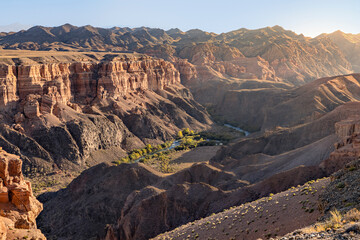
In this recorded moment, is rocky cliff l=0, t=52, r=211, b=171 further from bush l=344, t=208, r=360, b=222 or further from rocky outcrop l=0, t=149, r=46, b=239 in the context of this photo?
bush l=344, t=208, r=360, b=222

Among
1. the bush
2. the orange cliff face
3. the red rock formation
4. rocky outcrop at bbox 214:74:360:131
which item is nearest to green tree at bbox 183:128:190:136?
rocky outcrop at bbox 214:74:360:131

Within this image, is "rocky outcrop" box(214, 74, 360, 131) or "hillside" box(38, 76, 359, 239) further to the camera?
"rocky outcrop" box(214, 74, 360, 131)

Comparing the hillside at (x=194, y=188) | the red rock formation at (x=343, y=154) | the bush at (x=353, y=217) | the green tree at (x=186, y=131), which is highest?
the bush at (x=353, y=217)

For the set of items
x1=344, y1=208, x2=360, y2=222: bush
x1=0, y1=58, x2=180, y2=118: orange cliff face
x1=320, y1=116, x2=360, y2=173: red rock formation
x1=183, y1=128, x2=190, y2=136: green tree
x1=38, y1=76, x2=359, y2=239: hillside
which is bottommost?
x1=183, y1=128, x2=190, y2=136: green tree

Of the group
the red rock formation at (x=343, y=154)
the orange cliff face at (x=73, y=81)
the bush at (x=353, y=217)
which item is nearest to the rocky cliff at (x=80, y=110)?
the orange cliff face at (x=73, y=81)

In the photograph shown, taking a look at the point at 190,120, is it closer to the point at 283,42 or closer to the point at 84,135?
the point at 84,135

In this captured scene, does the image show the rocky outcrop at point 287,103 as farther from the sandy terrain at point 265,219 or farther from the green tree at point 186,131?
the sandy terrain at point 265,219

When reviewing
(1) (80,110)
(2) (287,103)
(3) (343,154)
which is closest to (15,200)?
(3) (343,154)

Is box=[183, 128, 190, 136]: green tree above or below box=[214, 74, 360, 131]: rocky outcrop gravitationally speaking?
below

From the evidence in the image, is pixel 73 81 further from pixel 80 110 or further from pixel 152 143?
pixel 152 143
